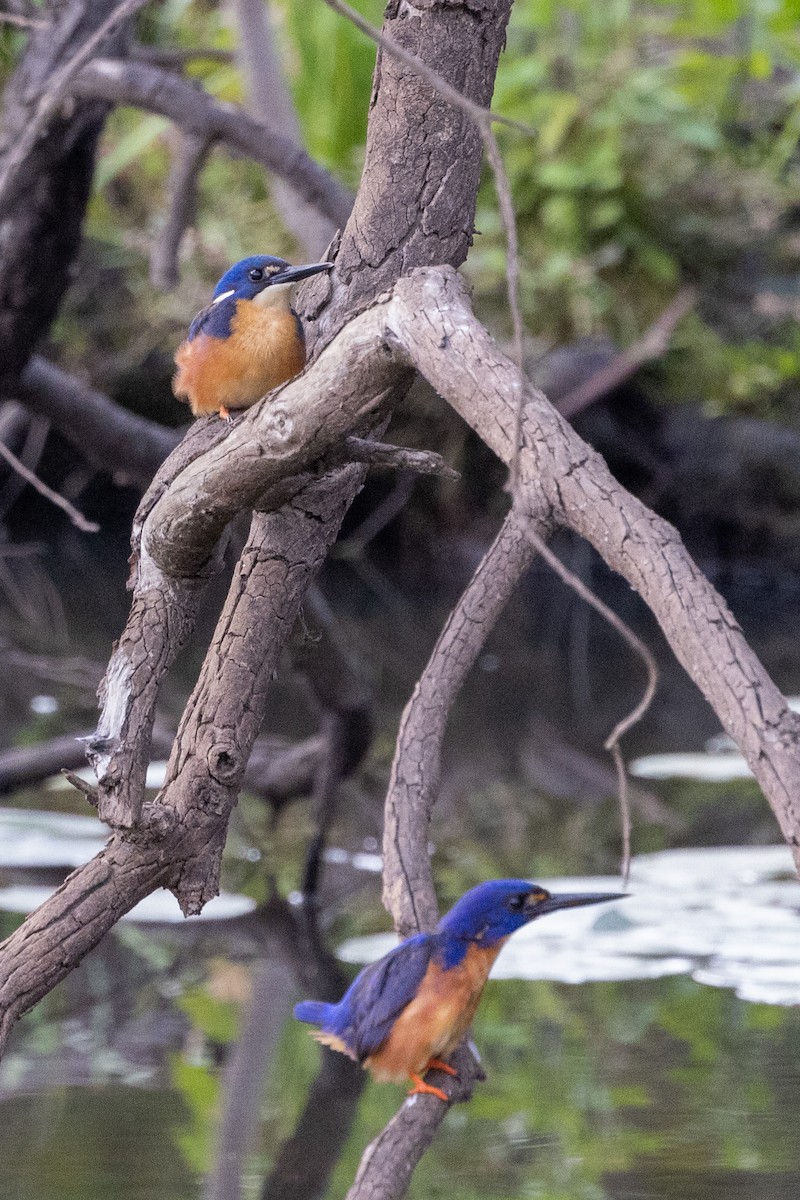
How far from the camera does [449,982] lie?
1.31 meters

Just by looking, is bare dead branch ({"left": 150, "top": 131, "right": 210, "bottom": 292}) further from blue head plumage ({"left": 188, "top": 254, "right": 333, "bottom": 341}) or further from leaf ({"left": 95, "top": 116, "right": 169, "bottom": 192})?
leaf ({"left": 95, "top": 116, "right": 169, "bottom": 192})

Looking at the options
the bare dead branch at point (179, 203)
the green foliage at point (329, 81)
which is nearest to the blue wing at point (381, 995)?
the bare dead branch at point (179, 203)

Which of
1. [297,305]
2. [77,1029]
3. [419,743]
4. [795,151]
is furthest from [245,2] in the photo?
[795,151]

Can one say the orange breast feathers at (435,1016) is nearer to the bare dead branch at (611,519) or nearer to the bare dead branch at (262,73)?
the bare dead branch at (611,519)

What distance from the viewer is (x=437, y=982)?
131cm

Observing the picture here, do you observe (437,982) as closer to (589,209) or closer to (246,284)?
(246,284)

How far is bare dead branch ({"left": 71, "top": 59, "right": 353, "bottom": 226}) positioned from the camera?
108 inches

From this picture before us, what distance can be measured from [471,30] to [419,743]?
68cm

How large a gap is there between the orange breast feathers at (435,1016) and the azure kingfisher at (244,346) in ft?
1.82

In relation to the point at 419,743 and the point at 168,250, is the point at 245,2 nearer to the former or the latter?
the point at 168,250

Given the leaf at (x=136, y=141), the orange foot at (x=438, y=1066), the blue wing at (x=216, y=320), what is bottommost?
the orange foot at (x=438, y=1066)

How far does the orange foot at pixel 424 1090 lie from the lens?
1.19 meters

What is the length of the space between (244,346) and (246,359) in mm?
12

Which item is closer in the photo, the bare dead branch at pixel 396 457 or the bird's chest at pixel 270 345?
the bare dead branch at pixel 396 457
